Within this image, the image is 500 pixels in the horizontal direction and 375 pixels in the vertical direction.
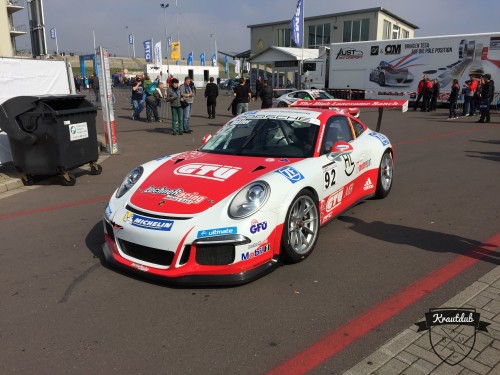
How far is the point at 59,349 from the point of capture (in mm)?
2742

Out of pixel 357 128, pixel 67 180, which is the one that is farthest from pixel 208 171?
pixel 67 180

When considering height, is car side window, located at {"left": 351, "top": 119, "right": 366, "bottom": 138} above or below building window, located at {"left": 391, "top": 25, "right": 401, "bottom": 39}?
below

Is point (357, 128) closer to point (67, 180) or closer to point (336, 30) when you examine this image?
point (67, 180)

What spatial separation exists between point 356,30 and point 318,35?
17.1 feet

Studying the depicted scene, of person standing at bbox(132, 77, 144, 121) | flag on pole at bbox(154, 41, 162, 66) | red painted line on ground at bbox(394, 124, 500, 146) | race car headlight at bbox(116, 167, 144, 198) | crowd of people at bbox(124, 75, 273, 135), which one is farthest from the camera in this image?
flag on pole at bbox(154, 41, 162, 66)

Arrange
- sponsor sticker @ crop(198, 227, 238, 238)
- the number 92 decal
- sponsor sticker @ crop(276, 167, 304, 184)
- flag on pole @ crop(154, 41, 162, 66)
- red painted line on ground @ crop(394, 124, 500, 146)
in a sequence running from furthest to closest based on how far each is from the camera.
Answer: flag on pole @ crop(154, 41, 162, 66) < red painted line on ground @ crop(394, 124, 500, 146) < the number 92 decal < sponsor sticker @ crop(276, 167, 304, 184) < sponsor sticker @ crop(198, 227, 238, 238)

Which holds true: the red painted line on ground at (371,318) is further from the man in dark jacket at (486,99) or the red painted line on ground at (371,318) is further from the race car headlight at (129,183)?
the man in dark jacket at (486,99)

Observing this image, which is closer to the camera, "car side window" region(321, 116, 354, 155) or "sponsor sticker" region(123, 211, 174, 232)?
"sponsor sticker" region(123, 211, 174, 232)

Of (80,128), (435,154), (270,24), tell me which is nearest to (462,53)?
(435,154)

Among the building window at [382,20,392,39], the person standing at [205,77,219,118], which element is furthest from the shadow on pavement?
the building window at [382,20,392,39]

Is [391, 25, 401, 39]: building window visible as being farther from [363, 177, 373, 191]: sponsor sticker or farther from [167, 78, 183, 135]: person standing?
[363, 177, 373, 191]: sponsor sticker

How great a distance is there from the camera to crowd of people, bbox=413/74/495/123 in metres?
16.5

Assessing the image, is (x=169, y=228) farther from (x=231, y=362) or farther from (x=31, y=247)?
(x=31, y=247)

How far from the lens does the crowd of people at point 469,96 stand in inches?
650
